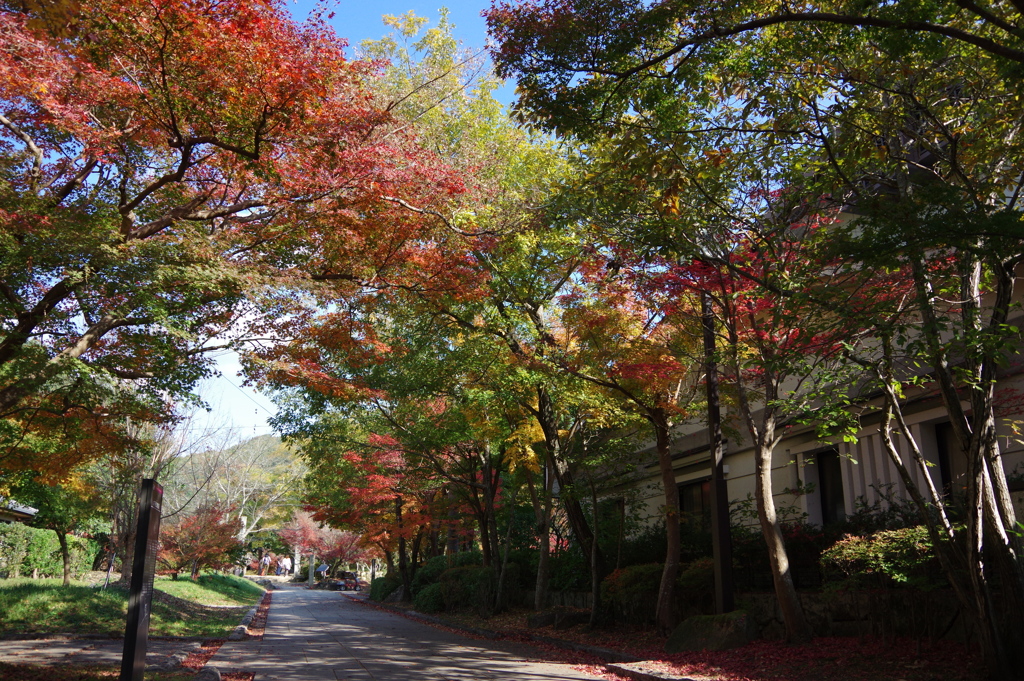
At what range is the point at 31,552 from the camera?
2886 centimetres

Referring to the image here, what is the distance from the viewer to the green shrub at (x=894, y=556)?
947 centimetres

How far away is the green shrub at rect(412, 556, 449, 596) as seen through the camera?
3095 centimetres

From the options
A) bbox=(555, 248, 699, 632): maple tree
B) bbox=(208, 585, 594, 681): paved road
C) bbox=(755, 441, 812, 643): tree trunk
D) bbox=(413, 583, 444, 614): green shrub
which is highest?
bbox=(555, 248, 699, 632): maple tree

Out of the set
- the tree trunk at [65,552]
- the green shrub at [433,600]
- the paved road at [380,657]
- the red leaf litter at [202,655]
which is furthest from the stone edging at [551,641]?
the tree trunk at [65,552]

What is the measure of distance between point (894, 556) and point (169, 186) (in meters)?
11.8

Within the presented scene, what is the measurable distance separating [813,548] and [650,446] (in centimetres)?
1349

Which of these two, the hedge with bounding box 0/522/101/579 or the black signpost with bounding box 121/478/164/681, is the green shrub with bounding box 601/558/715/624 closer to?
the black signpost with bounding box 121/478/164/681

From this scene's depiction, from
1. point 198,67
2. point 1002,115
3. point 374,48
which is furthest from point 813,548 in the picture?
point 374,48

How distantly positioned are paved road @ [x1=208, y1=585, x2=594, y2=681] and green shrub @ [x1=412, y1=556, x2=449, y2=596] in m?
11.2

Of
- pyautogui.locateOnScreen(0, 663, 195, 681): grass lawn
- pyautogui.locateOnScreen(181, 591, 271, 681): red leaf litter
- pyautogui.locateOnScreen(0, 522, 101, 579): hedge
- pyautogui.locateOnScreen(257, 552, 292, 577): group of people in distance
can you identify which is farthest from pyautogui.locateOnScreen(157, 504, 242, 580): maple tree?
pyautogui.locateOnScreen(257, 552, 292, 577): group of people in distance

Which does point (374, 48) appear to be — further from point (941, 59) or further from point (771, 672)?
point (771, 672)

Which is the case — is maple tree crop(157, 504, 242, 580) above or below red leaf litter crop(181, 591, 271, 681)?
above

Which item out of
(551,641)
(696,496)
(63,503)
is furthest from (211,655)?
(63,503)

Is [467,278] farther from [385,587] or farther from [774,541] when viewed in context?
[385,587]
